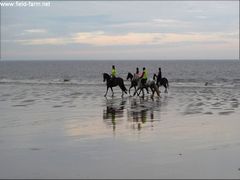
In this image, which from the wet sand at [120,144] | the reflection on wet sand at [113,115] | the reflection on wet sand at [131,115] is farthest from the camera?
the reflection on wet sand at [113,115]

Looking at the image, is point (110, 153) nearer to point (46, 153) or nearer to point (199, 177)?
point (46, 153)

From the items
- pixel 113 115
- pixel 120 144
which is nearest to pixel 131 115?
pixel 113 115

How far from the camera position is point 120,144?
38.3ft

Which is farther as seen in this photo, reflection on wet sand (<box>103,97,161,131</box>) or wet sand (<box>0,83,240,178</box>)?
reflection on wet sand (<box>103,97,161,131</box>)

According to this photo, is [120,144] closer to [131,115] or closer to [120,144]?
[120,144]

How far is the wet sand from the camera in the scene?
9.16m

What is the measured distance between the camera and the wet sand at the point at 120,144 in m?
9.16

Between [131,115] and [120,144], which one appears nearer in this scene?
[120,144]

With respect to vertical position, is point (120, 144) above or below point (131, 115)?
above

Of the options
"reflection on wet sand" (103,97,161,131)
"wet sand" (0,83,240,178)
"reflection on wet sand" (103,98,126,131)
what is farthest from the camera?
"reflection on wet sand" (103,98,126,131)

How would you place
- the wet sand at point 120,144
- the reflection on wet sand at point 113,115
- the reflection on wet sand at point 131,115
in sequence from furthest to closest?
the reflection on wet sand at point 113,115
the reflection on wet sand at point 131,115
the wet sand at point 120,144

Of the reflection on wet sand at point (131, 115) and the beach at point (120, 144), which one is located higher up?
the beach at point (120, 144)

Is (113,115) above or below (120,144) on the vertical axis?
below

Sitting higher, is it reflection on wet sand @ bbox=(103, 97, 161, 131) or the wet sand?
the wet sand
